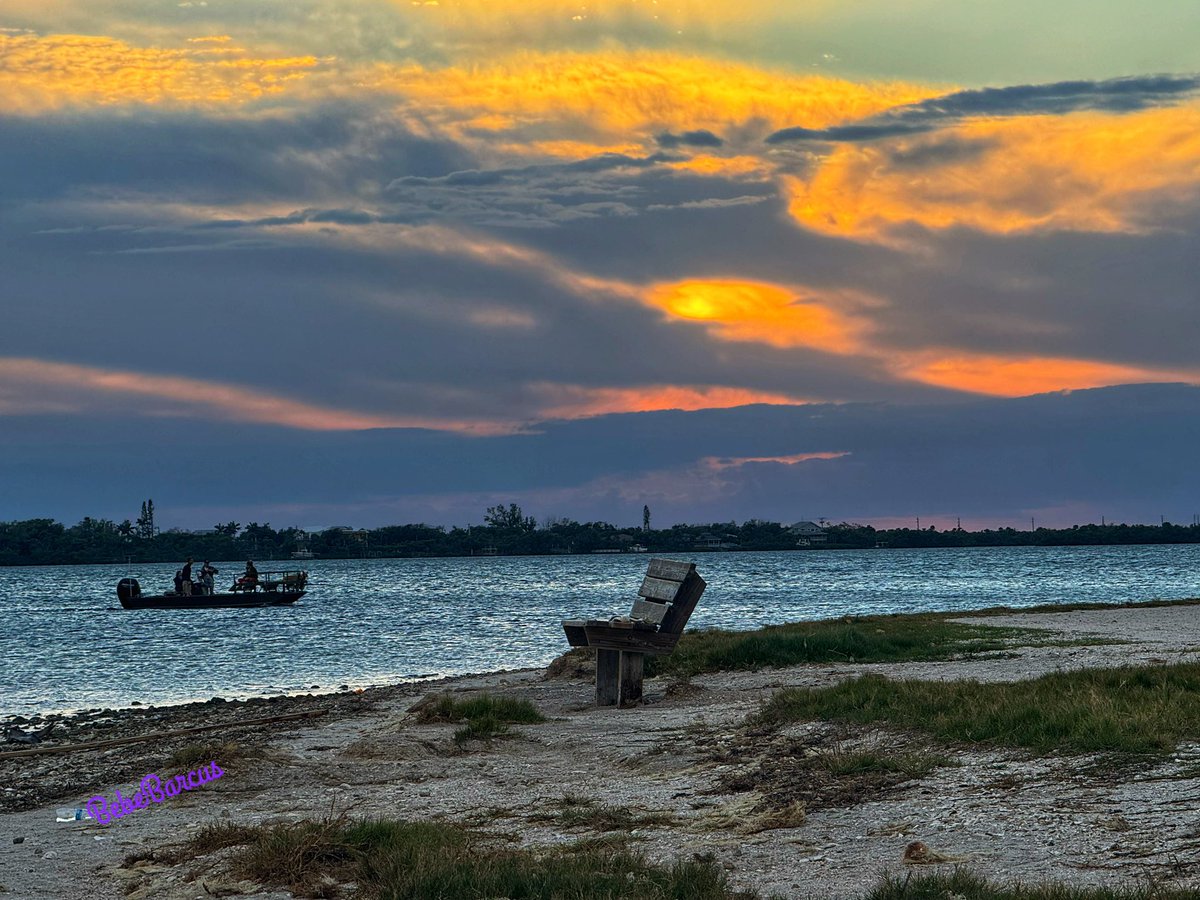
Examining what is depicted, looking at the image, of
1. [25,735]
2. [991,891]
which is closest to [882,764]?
[991,891]

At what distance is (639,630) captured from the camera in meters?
17.9

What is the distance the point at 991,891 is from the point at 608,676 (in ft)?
38.5

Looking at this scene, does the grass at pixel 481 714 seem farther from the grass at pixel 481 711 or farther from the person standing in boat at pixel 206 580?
the person standing in boat at pixel 206 580

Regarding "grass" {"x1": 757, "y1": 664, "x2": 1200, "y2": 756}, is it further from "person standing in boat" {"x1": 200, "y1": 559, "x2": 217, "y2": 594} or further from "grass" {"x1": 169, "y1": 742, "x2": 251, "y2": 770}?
"person standing in boat" {"x1": 200, "y1": 559, "x2": 217, "y2": 594}

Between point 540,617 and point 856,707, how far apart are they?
4800cm

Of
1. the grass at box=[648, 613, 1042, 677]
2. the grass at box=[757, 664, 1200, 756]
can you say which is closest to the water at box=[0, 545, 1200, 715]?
the grass at box=[648, 613, 1042, 677]

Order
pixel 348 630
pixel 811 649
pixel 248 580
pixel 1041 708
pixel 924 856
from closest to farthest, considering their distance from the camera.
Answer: pixel 924 856 → pixel 1041 708 → pixel 811 649 → pixel 348 630 → pixel 248 580

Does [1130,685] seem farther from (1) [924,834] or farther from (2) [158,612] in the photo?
(2) [158,612]

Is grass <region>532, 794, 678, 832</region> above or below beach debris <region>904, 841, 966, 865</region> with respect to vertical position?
below

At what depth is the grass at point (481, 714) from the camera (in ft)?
51.9

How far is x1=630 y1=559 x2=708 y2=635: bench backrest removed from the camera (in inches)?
715

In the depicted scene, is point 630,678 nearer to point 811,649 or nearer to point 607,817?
point 811,649
